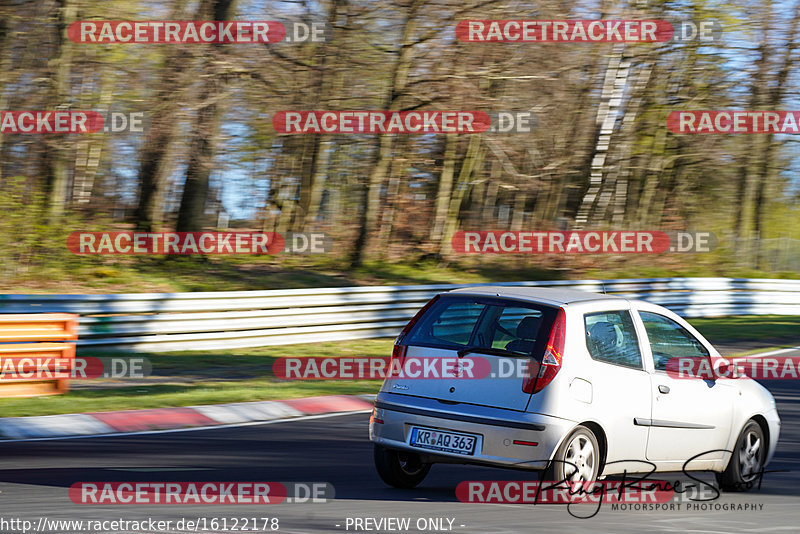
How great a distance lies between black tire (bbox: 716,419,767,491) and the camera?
25.7ft

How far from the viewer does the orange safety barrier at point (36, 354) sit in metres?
12.2

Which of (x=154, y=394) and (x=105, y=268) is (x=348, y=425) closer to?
(x=154, y=394)

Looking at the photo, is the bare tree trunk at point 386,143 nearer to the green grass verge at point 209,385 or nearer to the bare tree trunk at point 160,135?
the bare tree trunk at point 160,135

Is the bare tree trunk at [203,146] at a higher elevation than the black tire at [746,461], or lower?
higher

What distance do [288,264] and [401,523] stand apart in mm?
A: 18852

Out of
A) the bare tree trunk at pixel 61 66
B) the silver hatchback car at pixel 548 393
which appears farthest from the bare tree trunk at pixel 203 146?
the silver hatchback car at pixel 548 393

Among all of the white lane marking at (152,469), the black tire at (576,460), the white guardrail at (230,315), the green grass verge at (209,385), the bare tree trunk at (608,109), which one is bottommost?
the white lane marking at (152,469)

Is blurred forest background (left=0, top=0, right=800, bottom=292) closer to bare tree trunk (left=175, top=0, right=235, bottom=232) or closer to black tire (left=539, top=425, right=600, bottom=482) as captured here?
bare tree trunk (left=175, top=0, right=235, bottom=232)

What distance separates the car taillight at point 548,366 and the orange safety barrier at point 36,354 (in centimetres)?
773

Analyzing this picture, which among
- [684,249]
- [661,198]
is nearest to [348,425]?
[684,249]

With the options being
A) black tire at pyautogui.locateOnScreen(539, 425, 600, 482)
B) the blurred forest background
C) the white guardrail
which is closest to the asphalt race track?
black tire at pyautogui.locateOnScreen(539, 425, 600, 482)

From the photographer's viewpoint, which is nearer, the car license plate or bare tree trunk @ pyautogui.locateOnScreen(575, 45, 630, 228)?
the car license plate

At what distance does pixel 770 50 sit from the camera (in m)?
33.6

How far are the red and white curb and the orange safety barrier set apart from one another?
5.79 ft
